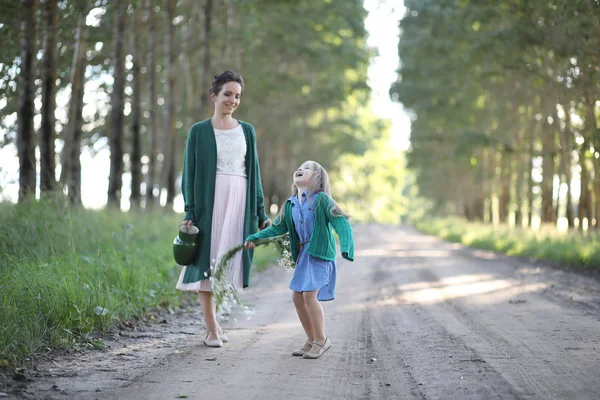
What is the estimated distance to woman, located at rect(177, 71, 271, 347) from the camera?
704cm

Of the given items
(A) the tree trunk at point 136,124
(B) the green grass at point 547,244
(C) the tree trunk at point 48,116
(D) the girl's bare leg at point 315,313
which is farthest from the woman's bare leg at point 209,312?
(A) the tree trunk at point 136,124

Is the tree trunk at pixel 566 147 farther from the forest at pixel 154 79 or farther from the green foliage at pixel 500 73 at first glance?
the forest at pixel 154 79

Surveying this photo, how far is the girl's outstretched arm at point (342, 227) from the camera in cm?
650

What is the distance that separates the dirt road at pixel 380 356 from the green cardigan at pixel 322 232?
91 cm

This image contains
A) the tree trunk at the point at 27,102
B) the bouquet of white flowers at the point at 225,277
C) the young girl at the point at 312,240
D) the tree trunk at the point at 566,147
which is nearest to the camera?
the young girl at the point at 312,240

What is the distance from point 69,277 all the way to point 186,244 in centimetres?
153

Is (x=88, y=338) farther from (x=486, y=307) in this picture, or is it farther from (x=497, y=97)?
(x=497, y=97)

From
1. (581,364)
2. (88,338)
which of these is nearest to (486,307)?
(581,364)

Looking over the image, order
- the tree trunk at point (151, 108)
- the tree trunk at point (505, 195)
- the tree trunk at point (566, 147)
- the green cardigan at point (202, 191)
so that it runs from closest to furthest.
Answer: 1. the green cardigan at point (202, 191)
2. the tree trunk at point (151, 108)
3. the tree trunk at point (566, 147)
4. the tree trunk at point (505, 195)

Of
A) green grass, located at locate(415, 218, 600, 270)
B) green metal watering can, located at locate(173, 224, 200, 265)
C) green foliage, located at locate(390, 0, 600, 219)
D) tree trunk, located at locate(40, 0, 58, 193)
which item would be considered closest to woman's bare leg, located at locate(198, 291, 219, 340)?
green metal watering can, located at locate(173, 224, 200, 265)

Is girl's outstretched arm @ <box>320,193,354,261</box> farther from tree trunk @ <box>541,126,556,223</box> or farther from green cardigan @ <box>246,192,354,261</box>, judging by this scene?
tree trunk @ <box>541,126,556,223</box>

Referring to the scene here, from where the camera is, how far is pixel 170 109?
2328cm

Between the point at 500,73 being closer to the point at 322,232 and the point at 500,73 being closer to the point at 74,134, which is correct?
the point at 74,134

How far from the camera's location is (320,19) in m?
28.2
